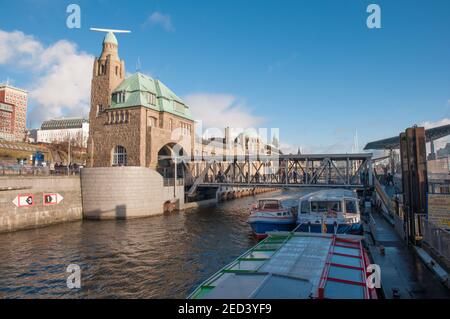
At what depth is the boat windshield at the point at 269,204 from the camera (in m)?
31.2

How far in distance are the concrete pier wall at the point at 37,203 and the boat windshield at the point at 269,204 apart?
2527 centimetres

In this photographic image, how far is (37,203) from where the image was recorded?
1378 inches

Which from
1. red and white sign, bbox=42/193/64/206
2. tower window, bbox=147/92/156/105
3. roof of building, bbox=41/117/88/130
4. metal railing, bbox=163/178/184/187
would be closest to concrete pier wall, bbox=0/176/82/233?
red and white sign, bbox=42/193/64/206

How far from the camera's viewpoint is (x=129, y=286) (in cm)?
1684

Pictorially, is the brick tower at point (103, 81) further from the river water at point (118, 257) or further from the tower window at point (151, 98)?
the river water at point (118, 257)

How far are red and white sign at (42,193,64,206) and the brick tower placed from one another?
71.9 ft

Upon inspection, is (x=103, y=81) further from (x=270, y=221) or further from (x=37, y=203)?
(x=270, y=221)

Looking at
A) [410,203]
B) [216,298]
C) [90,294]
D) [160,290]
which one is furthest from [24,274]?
[410,203]

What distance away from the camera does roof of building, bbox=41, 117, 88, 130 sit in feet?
604

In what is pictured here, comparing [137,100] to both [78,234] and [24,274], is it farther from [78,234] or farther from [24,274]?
[24,274]

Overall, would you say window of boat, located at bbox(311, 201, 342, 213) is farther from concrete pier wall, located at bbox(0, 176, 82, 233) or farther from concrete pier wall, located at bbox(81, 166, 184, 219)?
concrete pier wall, located at bbox(0, 176, 82, 233)

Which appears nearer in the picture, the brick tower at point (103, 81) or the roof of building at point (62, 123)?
the brick tower at point (103, 81)

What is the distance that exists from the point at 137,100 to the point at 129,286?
44775mm

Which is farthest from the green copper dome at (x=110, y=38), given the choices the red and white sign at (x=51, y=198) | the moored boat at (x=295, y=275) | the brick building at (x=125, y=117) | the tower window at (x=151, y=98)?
the moored boat at (x=295, y=275)
